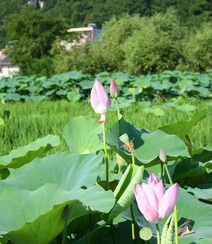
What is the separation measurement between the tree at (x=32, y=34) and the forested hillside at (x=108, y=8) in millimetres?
9764

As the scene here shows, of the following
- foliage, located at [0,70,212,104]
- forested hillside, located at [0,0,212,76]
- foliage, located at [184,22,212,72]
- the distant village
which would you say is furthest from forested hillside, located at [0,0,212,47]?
foliage, located at [0,70,212,104]

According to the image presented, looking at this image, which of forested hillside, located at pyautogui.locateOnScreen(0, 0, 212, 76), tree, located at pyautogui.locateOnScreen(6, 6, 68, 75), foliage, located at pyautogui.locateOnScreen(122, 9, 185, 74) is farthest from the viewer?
tree, located at pyautogui.locateOnScreen(6, 6, 68, 75)

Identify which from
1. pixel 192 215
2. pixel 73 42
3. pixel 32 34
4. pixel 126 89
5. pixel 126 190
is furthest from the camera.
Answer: pixel 32 34

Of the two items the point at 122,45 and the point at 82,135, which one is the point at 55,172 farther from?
the point at 122,45

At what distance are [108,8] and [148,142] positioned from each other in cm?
5623

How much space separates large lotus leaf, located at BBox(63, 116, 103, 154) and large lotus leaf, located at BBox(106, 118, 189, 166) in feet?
0.36

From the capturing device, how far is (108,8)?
182 ft

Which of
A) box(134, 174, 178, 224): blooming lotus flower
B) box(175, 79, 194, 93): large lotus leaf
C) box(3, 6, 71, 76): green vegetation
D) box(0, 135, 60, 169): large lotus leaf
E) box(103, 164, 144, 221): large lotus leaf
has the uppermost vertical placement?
box(134, 174, 178, 224): blooming lotus flower

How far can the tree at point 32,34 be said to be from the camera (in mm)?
Answer: 31297

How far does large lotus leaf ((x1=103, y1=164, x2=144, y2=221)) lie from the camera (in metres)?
0.51

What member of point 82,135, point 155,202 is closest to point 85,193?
point 155,202

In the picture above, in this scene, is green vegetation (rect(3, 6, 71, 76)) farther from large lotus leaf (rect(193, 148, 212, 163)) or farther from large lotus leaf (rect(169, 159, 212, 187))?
large lotus leaf (rect(169, 159, 212, 187))

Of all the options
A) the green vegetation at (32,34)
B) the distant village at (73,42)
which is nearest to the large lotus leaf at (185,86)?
the distant village at (73,42)

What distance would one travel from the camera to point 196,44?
58.3 feet
